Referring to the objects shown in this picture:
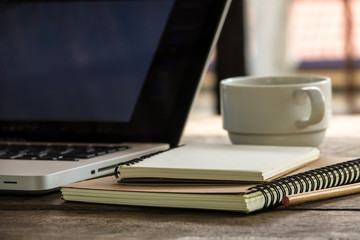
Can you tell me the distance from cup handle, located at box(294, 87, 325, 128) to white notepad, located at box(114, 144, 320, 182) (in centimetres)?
9

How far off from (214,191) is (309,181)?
102mm

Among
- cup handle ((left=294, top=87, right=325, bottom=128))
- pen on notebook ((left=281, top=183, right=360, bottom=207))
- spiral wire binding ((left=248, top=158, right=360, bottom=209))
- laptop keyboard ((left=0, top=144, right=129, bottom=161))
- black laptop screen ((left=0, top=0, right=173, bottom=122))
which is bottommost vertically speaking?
pen on notebook ((left=281, top=183, right=360, bottom=207))

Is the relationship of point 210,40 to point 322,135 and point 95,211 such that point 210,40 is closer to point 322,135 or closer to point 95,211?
point 322,135

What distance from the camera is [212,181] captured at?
63cm

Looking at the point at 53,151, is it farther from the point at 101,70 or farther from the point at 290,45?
the point at 290,45

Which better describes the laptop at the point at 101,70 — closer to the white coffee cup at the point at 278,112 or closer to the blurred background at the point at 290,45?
the white coffee cup at the point at 278,112

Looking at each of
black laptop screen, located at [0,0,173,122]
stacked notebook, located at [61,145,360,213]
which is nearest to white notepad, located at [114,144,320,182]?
stacked notebook, located at [61,145,360,213]

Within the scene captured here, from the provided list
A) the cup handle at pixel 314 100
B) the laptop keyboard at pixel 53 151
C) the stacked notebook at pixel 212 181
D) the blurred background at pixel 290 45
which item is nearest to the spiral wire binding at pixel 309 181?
the stacked notebook at pixel 212 181

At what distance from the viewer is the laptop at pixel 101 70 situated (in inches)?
36.3

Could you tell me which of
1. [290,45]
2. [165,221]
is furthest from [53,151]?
[290,45]

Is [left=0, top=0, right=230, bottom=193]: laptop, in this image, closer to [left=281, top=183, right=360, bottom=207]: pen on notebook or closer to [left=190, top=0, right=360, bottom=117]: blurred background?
[left=281, top=183, right=360, bottom=207]: pen on notebook

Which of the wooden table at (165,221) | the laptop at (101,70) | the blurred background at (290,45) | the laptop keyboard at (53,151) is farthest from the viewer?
the blurred background at (290,45)

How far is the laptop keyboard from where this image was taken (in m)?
0.78

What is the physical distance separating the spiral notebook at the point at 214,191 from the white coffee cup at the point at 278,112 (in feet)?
0.53
